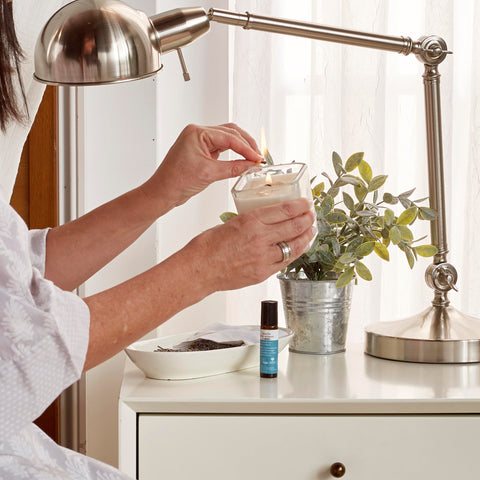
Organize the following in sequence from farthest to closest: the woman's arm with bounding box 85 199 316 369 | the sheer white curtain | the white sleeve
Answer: the sheer white curtain < the woman's arm with bounding box 85 199 316 369 < the white sleeve

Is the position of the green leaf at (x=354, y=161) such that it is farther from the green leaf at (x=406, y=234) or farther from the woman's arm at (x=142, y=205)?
the woman's arm at (x=142, y=205)

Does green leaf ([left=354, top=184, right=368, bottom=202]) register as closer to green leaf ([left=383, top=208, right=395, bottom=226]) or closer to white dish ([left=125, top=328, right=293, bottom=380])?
green leaf ([left=383, top=208, right=395, bottom=226])

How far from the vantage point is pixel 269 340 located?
117 cm

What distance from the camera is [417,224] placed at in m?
1.61

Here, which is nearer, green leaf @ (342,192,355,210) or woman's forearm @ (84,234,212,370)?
woman's forearm @ (84,234,212,370)

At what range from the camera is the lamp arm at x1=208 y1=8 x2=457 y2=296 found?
48.4 inches

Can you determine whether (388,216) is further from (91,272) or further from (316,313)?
(91,272)

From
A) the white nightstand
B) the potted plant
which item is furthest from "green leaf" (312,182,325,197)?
the white nightstand

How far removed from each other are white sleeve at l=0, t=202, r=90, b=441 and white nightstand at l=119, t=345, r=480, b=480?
0.39 metres

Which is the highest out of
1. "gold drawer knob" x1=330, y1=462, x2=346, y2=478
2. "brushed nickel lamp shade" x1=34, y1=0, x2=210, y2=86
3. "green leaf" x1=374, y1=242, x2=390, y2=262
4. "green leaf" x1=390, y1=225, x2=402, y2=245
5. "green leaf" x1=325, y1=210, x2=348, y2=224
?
"brushed nickel lamp shade" x1=34, y1=0, x2=210, y2=86

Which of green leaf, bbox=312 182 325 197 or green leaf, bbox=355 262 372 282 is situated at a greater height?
green leaf, bbox=312 182 325 197

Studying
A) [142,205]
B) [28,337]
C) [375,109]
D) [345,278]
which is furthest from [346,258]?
[28,337]

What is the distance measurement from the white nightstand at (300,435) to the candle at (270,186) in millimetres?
316

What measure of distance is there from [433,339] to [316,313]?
0.19 metres
